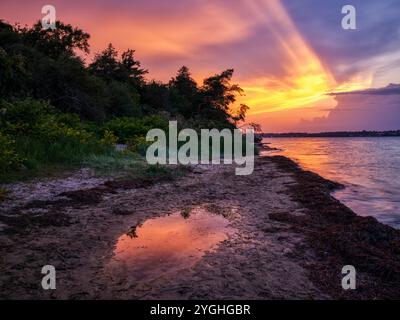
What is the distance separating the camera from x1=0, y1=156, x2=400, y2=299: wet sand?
15.4 feet

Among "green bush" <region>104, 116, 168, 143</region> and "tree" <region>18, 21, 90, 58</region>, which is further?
"tree" <region>18, 21, 90, 58</region>

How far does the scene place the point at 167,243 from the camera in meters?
6.64

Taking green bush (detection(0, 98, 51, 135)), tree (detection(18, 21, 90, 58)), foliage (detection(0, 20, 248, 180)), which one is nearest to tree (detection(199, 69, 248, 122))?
foliage (detection(0, 20, 248, 180))

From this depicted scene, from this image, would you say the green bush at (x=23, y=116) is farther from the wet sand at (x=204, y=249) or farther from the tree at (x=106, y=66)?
the tree at (x=106, y=66)

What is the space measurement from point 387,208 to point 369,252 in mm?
7222

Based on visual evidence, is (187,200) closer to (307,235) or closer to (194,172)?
(307,235)

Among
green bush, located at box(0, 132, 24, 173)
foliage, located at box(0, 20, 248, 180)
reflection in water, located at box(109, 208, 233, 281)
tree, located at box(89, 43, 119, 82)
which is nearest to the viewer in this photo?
reflection in water, located at box(109, 208, 233, 281)

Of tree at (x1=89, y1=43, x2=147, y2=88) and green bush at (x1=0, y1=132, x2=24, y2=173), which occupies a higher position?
tree at (x1=89, y1=43, x2=147, y2=88)

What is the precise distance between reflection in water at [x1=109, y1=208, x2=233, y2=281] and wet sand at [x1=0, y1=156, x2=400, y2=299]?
88mm

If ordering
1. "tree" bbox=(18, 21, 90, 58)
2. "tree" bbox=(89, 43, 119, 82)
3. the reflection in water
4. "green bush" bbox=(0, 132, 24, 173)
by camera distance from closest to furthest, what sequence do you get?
the reflection in water < "green bush" bbox=(0, 132, 24, 173) < "tree" bbox=(18, 21, 90, 58) < "tree" bbox=(89, 43, 119, 82)

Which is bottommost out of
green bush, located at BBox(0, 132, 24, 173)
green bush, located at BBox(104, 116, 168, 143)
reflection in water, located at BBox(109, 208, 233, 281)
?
reflection in water, located at BBox(109, 208, 233, 281)

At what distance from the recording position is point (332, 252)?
626 cm

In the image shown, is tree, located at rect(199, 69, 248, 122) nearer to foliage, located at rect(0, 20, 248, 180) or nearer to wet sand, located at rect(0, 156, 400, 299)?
foliage, located at rect(0, 20, 248, 180)

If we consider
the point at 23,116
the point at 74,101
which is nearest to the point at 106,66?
the point at 74,101
